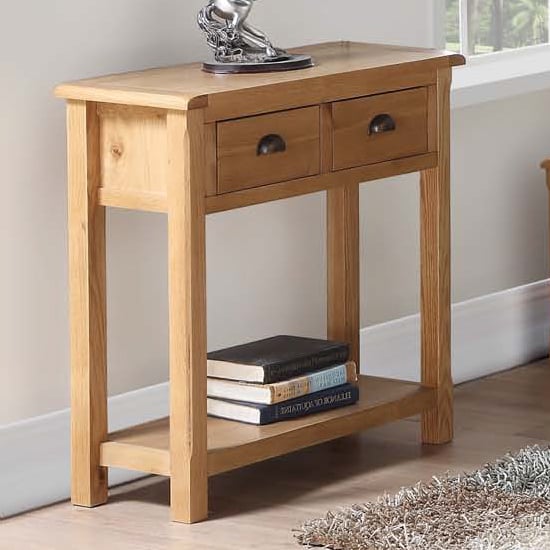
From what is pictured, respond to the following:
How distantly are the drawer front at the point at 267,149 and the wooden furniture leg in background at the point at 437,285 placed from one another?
45 cm

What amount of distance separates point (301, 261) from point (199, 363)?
36.4 inches

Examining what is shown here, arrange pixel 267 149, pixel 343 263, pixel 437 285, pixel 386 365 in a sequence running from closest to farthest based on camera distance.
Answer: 1. pixel 267 149
2. pixel 437 285
3. pixel 343 263
4. pixel 386 365

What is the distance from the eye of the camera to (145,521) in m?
3.25

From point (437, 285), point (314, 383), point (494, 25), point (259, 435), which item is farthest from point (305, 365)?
point (494, 25)

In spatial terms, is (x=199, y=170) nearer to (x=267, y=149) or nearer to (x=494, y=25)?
(x=267, y=149)

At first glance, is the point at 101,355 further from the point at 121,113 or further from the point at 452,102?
the point at 452,102

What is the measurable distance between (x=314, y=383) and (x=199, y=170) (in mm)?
673

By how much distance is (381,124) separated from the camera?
11.5 ft

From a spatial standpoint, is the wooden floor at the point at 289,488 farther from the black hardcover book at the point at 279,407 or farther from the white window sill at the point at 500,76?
the white window sill at the point at 500,76

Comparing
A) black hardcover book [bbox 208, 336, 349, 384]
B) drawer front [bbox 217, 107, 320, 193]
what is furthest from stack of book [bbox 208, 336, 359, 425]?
drawer front [bbox 217, 107, 320, 193]

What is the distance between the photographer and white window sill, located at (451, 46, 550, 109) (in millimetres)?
4355

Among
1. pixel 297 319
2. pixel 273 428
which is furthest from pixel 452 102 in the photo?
pixel 273 428

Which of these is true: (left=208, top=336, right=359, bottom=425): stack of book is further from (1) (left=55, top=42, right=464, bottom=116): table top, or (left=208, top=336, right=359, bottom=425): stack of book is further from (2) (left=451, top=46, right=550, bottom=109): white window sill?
(2) (left=451, top=46, right=550, bottom=109): white window sill

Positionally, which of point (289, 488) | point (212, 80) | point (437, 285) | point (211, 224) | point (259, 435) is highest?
point (212, 80)
